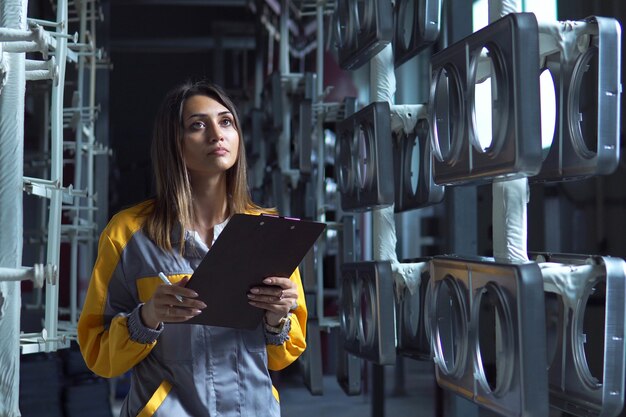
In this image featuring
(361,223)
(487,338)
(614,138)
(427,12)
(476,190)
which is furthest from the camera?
(361,223)

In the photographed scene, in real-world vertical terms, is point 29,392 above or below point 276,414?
below

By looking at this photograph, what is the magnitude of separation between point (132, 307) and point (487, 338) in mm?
767

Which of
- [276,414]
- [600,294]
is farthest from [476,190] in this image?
[276,414]

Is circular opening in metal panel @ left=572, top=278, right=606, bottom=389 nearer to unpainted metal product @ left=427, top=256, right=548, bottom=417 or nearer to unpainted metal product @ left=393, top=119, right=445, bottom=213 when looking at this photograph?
unpainted metal product @ left=427, top=256, right=548, bottom=417

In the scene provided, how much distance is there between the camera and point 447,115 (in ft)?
5.97

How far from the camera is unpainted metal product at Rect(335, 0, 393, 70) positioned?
2.24 metres

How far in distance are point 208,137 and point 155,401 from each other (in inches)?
21.1

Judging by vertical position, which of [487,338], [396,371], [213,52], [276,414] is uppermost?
[213,52]

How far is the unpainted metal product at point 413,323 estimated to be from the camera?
7.36ft

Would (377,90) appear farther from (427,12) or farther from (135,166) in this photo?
(135,166)

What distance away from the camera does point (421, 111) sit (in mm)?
2375

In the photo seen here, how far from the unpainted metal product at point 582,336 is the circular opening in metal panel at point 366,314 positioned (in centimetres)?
67

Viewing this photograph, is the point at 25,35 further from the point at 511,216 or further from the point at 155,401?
the point at 511,216

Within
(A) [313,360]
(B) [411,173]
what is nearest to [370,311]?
(B) [411,173]
